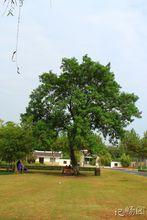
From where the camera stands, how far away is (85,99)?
144ft

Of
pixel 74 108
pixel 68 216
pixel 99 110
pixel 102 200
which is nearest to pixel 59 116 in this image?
pixel 74 108

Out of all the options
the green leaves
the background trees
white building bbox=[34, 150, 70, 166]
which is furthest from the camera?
white building bbox=[34, 150, 70, 166]

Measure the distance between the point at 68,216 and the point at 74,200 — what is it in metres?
4.55

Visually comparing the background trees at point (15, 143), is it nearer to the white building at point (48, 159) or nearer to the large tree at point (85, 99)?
the large tree at point (85, 99)

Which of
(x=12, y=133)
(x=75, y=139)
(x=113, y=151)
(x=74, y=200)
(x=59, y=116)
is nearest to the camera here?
(x=74, y=200)

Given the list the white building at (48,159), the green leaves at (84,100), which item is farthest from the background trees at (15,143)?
the white building at (48,159)

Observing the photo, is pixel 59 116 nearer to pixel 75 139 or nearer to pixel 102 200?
pixel 75 139

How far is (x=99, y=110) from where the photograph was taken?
43.0 metres

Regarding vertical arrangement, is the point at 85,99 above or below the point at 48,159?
above

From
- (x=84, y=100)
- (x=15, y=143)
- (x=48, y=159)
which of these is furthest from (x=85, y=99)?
(x=48, y=159)

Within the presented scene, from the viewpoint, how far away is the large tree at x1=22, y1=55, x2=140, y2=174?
4425 cm

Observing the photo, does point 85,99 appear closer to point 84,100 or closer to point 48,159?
point 84,100

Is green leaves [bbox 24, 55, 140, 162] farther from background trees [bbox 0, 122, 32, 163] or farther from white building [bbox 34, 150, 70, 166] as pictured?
white building [bbox 34, 150, 70, 166]

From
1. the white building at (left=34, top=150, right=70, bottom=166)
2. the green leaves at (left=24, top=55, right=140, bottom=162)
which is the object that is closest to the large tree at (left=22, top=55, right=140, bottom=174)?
the green leaves at (left=24, top=55, right=140, bottom=162)
